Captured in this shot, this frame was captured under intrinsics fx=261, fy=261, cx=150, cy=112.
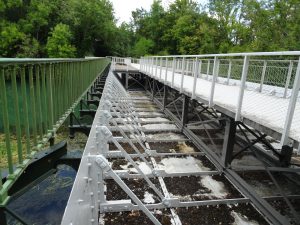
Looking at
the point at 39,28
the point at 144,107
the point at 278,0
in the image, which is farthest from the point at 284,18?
the point at 39,28

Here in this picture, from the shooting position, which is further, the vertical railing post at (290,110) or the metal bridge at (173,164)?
the vertical railing post at (290,110)

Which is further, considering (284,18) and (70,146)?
(284,18)

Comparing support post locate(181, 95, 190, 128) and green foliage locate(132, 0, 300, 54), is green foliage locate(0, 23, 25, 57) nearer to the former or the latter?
green foliage locate(132, 0, 300, 54)

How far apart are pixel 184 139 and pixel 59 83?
17.3 feet

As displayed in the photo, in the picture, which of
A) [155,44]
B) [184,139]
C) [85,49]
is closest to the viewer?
[184,139]

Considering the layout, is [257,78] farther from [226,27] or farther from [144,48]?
[144,48]

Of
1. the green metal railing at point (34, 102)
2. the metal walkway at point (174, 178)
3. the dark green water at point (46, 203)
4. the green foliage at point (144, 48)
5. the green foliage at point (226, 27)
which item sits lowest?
the dark green water at point (46, 203)

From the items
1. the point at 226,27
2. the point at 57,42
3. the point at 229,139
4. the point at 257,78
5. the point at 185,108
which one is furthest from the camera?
the point at 57,42

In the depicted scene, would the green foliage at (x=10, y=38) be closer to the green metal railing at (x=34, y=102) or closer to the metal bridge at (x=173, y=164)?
the metal bridge at (x=173, y=164)

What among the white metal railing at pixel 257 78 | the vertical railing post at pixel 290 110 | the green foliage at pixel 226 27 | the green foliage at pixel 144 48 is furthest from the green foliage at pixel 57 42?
the vertical railing post at pixel 290 110

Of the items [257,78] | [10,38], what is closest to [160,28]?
[10,38]

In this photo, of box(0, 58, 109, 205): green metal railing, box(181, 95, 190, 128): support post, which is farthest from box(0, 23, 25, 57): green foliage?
box(0, 58, 109, 205): green metal railing

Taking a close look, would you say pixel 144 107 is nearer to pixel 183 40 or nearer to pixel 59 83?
pixel 59 83

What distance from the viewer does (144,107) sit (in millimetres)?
14664
